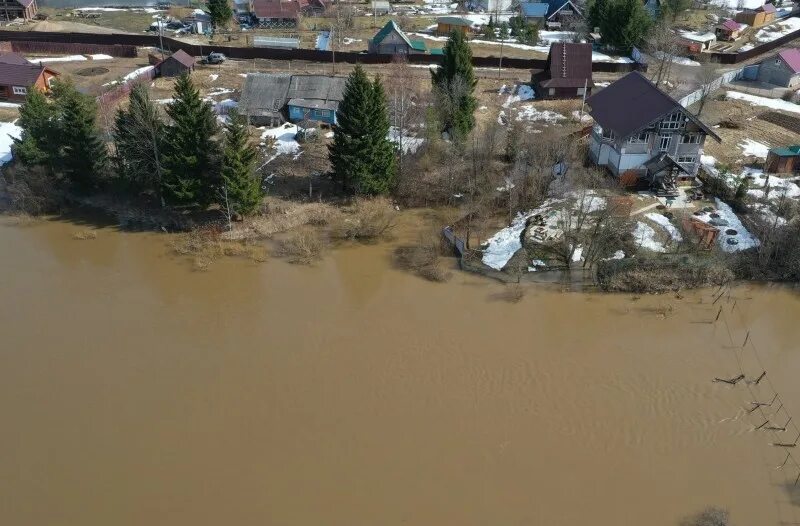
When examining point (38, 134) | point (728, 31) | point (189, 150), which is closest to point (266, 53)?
point (38, 134)

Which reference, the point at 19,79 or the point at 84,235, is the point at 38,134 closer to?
the point at 84,235

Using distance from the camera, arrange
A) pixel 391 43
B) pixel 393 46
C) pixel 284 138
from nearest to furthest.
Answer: pixel 284 138 → pixel 391 43 → pixel 393 46

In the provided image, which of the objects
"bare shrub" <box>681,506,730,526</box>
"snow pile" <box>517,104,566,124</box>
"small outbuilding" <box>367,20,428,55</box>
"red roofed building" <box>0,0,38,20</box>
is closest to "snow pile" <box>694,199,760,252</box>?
"snow pile" <box>517,104,566,124</box>

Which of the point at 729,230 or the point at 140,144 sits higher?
the point at 140,144

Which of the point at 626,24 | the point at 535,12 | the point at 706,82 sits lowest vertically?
the point at 706,82

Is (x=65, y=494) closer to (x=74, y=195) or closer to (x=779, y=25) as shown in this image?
(x=74, y=195)

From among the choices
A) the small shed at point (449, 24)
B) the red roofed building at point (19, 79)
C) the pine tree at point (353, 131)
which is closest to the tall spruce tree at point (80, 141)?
the pine tree at point (353, 131)
